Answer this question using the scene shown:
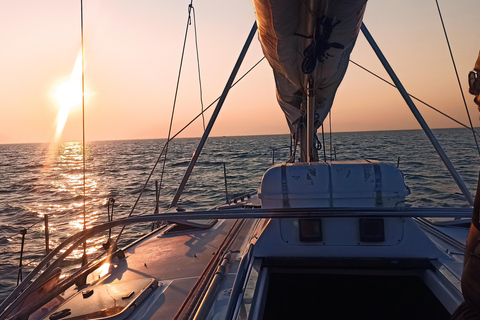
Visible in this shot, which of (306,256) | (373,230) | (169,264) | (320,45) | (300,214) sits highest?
(320,45)

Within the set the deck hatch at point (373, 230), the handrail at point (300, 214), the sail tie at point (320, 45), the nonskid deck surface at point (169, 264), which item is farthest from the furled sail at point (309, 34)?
the nonskid deck surface at point (169, 264)

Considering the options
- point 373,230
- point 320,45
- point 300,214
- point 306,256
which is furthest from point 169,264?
point 320,45

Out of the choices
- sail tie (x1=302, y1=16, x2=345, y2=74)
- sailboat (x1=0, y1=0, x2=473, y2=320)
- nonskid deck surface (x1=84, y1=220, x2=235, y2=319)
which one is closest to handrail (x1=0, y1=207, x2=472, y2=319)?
sailboat (x1=0, y1=0, x2=473, y2=320)

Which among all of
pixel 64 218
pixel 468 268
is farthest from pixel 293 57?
pixel 64 218

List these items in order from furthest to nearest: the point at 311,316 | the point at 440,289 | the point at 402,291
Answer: the point at 311,316 < the point at 402,291 < the point at 440,289

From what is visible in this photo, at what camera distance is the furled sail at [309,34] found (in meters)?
1.90

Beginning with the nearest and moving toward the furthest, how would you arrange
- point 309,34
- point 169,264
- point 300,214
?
point 309,34 → point 300,214 → point 169,264

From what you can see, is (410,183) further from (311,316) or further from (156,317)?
(156,317)

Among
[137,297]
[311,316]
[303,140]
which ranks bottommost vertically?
[311,316]

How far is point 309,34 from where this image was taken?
2.12 metres

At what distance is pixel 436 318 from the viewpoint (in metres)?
2.45

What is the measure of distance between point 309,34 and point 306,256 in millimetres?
1457

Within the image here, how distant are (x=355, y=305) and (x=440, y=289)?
751 millimetres

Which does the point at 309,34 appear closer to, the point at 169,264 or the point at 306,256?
the point at 306,256
